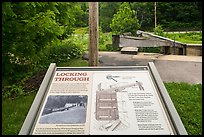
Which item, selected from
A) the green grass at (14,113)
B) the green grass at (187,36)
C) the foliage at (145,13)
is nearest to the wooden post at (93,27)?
the green grass at (14,113)

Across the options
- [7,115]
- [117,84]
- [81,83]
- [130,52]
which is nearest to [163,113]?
[117,84]

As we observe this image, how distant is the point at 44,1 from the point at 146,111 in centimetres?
384

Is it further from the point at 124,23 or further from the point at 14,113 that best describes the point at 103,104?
the point at 124,23

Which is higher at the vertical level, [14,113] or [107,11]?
[107,11]

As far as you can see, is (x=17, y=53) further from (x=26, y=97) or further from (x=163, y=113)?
(x=163, y=113)

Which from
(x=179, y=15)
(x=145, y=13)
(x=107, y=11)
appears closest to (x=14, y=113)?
(x=107, y=11)

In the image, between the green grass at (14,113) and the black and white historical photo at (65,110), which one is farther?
the green grass at (14,113)

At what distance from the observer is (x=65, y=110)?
8.19 ft

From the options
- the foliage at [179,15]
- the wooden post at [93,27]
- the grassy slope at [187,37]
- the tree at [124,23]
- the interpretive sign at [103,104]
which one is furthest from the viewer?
the foliage at [179,15]

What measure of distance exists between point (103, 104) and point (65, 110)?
0.33m

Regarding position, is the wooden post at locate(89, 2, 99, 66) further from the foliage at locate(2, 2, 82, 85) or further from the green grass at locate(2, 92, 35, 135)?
the green grass at locate(2, 92, 35, 135)

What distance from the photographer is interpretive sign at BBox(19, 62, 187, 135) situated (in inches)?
89.6

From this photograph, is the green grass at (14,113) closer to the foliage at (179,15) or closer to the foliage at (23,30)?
the foliage at (23,30)

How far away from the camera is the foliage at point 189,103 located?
16.1 ft
